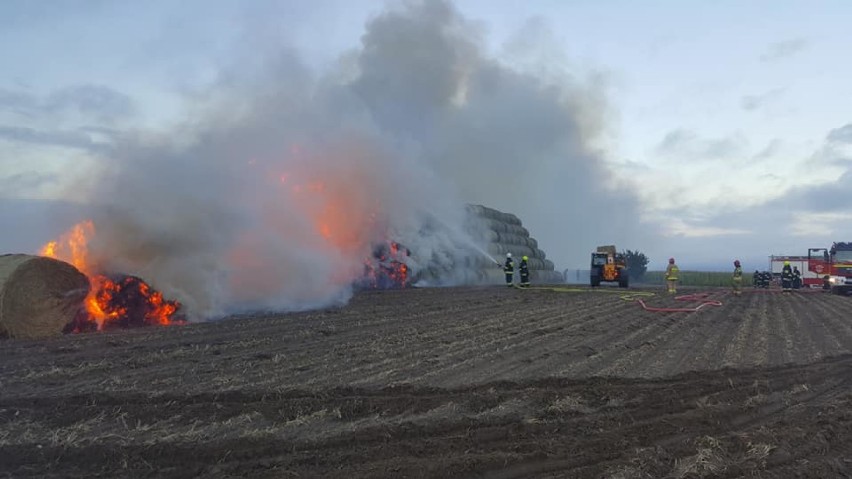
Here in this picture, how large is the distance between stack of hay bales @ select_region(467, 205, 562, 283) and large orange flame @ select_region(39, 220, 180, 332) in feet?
80.5

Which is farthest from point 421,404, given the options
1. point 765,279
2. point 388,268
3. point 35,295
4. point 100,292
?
point 765,279

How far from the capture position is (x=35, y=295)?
13.2 meters

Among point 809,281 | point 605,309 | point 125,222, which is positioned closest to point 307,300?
point 125,222

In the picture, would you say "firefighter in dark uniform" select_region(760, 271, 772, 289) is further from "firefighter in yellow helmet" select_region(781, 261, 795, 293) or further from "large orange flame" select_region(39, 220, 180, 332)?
"large orange flame" select_region(39, 220, 180, 332)

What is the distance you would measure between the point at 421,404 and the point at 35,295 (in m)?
9.97

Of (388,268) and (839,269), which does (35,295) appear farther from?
(839,269)

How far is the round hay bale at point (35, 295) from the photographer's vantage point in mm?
12844

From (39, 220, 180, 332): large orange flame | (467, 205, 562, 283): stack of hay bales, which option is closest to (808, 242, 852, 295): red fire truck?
(467, 205, 562, 283): stack of hay bales

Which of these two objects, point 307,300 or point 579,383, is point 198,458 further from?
point 307,300

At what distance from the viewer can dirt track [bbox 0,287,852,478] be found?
571 centimetres

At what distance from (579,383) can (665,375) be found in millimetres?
1734

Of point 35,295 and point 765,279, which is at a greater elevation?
point 765,279

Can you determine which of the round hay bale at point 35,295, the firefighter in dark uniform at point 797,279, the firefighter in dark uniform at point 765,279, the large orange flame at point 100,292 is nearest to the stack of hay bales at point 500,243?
the firefighter in dark uniform at point 765,279

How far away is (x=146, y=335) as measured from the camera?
1340 cm
